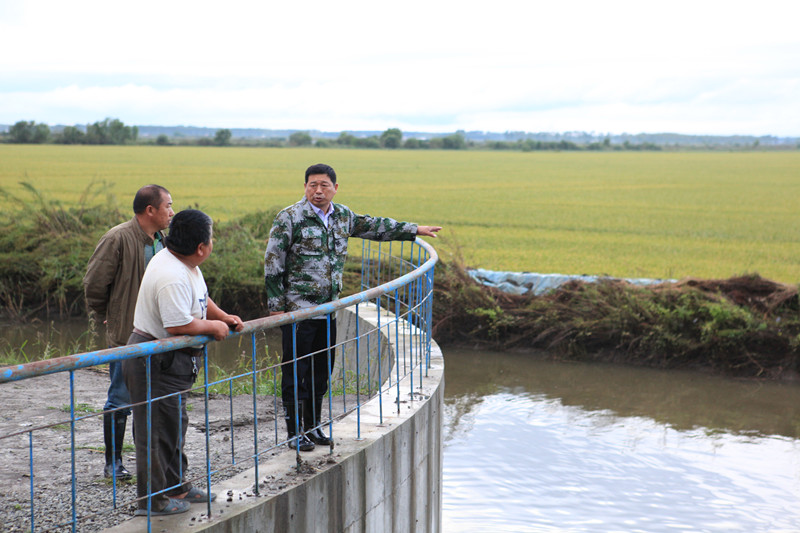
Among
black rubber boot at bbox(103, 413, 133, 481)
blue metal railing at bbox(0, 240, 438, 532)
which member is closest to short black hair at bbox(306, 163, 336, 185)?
blue metal railing at bbox(0, 240, 438, 532)

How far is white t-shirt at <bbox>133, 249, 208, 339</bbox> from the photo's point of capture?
3.65 m

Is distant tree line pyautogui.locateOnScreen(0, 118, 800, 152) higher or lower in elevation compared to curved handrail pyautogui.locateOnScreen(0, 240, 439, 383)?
higher

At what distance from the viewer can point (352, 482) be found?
456 centimetres

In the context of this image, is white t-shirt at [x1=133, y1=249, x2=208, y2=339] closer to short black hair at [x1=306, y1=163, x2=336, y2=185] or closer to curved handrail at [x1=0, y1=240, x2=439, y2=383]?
curved handrail at [x1=0, y1=240, x2=439, y2=383]

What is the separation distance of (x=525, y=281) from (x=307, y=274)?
8.78 meters

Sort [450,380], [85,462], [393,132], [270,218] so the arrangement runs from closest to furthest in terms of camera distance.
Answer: [85,462] < [450,380] < [270,218] < [393,132]

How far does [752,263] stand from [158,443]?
1613 centimetres

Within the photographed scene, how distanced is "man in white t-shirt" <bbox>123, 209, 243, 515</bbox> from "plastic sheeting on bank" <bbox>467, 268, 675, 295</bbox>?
977cm

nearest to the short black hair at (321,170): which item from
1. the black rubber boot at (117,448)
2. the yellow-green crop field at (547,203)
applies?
the black rubber boot at (117,448)

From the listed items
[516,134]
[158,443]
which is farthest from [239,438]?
[516,134]

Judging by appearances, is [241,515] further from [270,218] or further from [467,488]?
[270,218]

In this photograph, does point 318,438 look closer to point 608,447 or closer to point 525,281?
point 608,447

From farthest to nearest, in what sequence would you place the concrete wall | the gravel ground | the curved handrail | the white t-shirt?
the gravel ground
the concrete wall
the white t-shirt
the curved handrail

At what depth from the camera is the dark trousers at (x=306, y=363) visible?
190 inches
